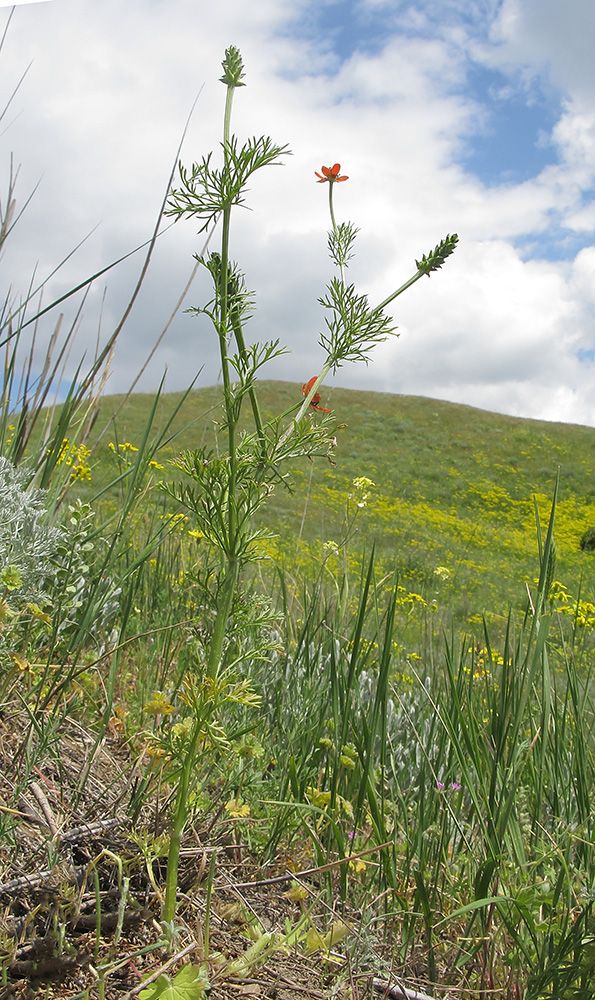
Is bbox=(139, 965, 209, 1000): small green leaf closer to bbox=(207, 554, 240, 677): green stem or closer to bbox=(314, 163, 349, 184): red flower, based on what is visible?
bbox=(207, 554, 240, 677): green stem

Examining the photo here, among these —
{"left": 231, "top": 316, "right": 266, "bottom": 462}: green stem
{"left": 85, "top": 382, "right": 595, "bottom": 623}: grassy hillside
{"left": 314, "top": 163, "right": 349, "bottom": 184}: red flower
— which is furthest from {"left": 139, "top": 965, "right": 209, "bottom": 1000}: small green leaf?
{"left": 85, "top": 382, "right": 595, "bottom": 623}: grassy hillside

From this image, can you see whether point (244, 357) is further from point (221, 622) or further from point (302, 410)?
point (221, 622)

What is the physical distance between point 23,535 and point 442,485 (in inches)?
913

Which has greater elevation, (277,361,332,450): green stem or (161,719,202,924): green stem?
(277,361,332,450): green stem

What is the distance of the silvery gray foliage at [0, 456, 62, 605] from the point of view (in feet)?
5.32

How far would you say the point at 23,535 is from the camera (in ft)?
5.53

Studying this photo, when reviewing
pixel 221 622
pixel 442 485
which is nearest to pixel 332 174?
pixel 221 622

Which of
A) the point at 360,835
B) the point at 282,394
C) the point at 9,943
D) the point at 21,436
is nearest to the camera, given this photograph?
the point at 9,943

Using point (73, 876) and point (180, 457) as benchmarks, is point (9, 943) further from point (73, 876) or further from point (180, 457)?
point (180, 457)

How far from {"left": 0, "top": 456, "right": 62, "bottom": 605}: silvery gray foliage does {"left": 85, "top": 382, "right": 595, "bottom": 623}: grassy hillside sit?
660 centimetres

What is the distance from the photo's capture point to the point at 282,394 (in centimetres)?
3328

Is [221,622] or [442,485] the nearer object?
[221,622]

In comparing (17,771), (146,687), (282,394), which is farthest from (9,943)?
(282,394)

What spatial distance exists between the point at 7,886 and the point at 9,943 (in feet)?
0.38
